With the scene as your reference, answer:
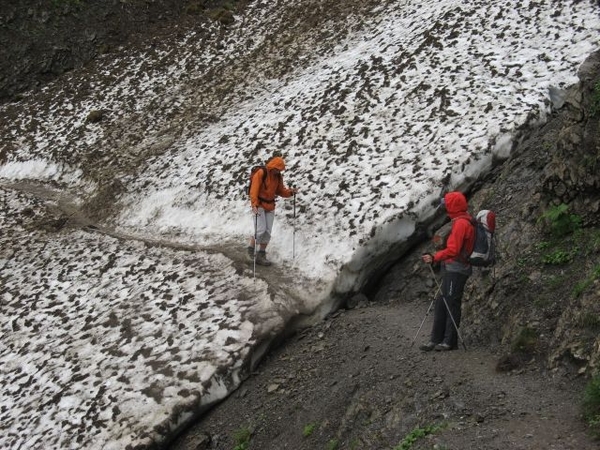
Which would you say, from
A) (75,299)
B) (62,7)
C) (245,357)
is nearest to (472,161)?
(245,357)

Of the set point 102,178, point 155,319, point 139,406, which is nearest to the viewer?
point 139,406

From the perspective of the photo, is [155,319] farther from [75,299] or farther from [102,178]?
[102,178]

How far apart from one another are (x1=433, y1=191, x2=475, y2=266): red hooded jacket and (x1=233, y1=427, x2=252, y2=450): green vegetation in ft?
15.3

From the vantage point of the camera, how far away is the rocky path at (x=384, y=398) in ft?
24.1

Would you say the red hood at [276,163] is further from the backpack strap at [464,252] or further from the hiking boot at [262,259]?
the backpack strap at [464,252]

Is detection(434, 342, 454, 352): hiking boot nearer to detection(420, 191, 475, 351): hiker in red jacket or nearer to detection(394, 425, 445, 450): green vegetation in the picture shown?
detection(420, 191, 475, 351): hiker in red jacket

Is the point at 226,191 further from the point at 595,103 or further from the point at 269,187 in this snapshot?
the point at 595,103

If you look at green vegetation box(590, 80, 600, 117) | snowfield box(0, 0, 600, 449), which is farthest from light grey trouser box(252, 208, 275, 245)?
green vegetation box(590, 80, 600, 117)

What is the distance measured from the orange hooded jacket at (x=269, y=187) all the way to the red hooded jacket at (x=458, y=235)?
211 inches

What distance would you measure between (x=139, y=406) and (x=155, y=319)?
2.56 m

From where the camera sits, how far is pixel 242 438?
35.0 feet

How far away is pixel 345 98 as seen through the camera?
1889cm

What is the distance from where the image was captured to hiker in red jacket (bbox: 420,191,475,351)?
31.6ft

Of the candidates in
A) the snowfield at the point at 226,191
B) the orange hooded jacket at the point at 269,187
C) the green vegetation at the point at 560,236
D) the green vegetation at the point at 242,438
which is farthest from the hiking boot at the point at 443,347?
the orange hooded jacket at the point at 269,187
